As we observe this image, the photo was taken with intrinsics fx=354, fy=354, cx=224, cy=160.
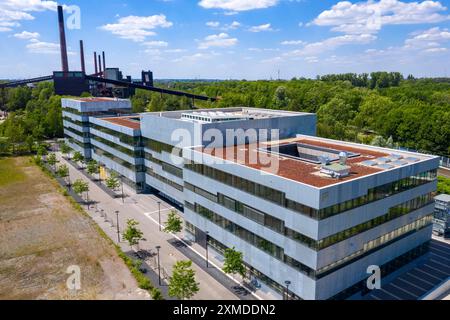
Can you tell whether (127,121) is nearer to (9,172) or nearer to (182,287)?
(9,172)

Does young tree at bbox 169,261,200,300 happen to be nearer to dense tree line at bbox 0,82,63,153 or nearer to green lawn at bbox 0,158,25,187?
green lawn at bbox 0,158,25,187

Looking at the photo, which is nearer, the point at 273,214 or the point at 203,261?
the point at 273,214

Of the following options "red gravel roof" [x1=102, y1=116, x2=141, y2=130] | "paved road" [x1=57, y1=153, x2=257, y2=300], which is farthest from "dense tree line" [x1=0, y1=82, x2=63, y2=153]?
"red gravel roof" [x1=102, y1=116, x2=141, y2=130]

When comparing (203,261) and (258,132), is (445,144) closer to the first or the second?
(258,132)

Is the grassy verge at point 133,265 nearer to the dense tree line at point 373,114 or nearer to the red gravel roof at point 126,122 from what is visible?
the red gravel roof at point 126,122

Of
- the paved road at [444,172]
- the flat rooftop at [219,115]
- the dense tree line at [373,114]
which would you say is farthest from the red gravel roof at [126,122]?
the paved road at [444,172]

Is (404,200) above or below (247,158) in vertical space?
below

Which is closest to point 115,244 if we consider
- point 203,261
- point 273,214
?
point 203,261
